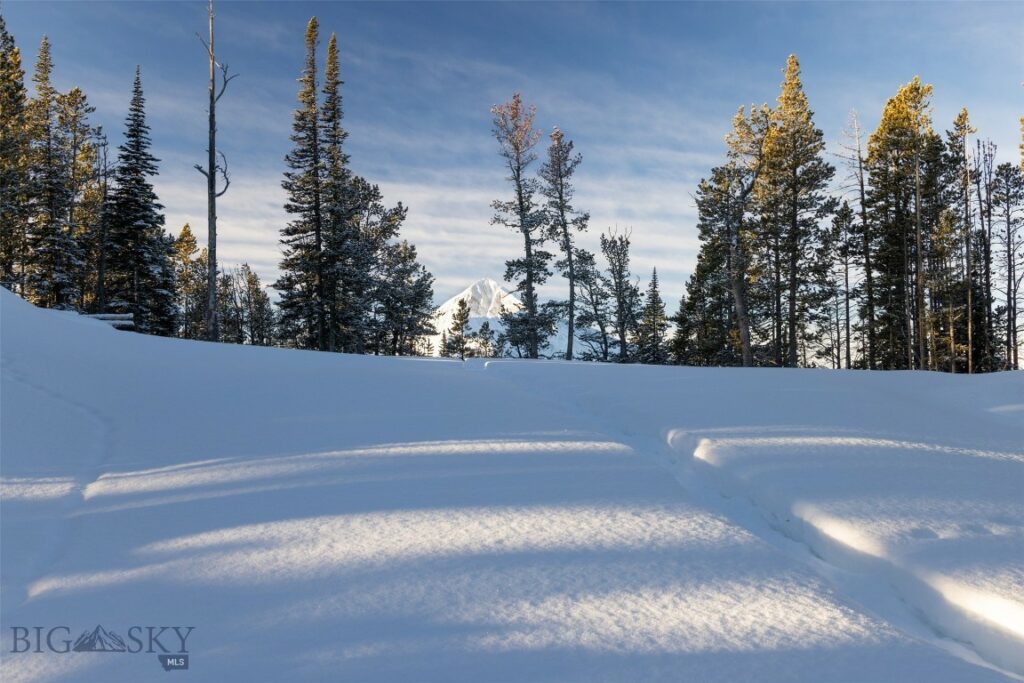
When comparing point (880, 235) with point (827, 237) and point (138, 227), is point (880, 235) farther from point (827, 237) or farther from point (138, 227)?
point (138, 227)

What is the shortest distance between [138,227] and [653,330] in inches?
1222

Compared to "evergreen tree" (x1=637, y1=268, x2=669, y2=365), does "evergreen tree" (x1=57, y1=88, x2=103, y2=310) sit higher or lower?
higher

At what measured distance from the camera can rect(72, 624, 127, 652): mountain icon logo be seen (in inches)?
74.6

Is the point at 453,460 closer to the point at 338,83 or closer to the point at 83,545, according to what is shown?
the point at 83,545

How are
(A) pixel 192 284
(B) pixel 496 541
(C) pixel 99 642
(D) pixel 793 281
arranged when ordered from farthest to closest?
(A) pixel 192 284 < (D) pixel 793 281 < (B) pixel 496 541 < (C) pixel 99 642

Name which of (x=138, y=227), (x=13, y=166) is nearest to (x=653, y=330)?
(x=138, y=227)

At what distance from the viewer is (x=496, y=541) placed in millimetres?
2637

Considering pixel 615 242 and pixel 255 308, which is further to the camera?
pixel 255 308

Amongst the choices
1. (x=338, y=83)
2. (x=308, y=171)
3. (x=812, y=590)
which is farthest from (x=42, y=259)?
(x=812, y=590)

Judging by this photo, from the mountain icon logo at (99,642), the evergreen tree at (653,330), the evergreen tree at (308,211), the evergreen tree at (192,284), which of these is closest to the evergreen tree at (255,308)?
the evergreen tree at (192,284)

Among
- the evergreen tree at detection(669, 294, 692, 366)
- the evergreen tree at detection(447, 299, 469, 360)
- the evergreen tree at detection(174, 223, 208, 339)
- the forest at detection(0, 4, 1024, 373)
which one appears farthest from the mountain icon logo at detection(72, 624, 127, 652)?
the evergreen tree at detection(174, 223, 208, 339)

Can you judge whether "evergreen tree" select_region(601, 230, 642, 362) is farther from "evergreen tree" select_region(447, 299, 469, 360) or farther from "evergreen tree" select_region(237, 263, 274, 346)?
"evergreen tree" select_region(237, 263, 274, 346)

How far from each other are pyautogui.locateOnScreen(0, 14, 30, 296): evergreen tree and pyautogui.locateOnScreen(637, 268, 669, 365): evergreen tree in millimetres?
32989

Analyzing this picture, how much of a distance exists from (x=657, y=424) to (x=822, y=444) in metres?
1.41
